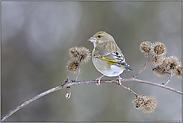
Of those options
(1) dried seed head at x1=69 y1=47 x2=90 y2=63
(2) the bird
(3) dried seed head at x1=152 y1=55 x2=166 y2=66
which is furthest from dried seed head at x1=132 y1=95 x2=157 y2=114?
(1) dried seed head at x1=69 y1=47 x2=90 y2=63

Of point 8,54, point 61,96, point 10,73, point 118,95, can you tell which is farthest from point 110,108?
point 8,54

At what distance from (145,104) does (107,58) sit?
0.89m

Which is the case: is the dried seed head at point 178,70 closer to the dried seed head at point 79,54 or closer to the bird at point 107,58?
the bird at point 107,58

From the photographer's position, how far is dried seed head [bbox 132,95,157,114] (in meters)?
1.85

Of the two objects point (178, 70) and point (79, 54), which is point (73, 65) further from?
point (178, 70)

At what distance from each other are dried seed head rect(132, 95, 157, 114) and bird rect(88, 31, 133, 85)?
0.30 m

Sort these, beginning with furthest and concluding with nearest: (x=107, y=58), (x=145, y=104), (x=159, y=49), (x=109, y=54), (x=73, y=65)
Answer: (x=109, y=54)
(x=107, y=58)
(x=73, y=65)
(x=159, y=49)
(x=145, y=104)

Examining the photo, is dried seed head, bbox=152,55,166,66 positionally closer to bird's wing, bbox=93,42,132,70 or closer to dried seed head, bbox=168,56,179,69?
dried seed head, bbox=168,56,179,69

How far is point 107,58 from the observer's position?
2.47 metres

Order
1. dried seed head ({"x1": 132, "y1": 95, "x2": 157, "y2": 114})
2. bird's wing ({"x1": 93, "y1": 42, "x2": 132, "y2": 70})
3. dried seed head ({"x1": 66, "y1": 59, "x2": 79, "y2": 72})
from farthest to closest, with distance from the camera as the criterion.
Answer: bird's wing ({"x1": 93, "y1": 42, "x2": 132, "y2": 70}) → dried seed head ({"x1": 66, "y1": 59, "x2": 79, "y2": 72}) → dried seed head ({"x1": 132, "y1": 95, "x2": 157, "y2": 114})

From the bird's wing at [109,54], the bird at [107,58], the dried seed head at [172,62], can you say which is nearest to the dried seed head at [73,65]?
the bird at [107,58]

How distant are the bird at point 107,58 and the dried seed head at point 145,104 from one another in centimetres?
30

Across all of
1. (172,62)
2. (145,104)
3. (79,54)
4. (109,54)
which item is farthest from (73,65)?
(172,62)

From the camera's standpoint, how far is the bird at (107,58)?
2203 millimetres
